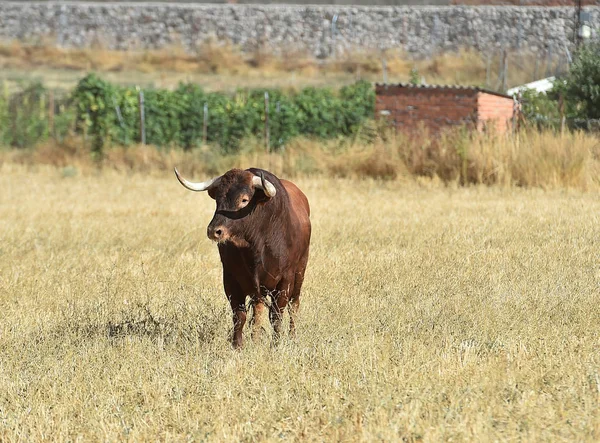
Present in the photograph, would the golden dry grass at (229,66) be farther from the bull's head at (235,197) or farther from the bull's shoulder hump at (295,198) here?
the bull's head at (235,197)

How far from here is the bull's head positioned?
8.25 meters

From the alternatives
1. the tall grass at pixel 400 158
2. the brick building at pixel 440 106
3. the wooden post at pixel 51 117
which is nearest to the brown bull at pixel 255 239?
the tall grass at pixel 400 158

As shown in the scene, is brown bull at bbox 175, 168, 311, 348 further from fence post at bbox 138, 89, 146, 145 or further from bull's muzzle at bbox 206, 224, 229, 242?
fence post at bbox 138, 89, 146, 145

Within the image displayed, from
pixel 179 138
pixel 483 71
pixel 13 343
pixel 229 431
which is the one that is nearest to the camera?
pixel 229 431

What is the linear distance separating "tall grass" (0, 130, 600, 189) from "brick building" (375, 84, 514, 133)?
1.22 meters

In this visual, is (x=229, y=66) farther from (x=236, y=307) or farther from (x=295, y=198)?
(x=236, y=307)

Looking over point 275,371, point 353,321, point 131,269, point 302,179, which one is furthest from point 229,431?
point 302,179

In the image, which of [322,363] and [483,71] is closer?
[322,363]

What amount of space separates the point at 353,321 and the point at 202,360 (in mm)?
1549

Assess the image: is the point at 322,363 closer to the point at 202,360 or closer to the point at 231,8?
the point at 202,360

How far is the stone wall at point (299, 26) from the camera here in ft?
153

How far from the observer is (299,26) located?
50156 mm

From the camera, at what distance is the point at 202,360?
26.0 ft

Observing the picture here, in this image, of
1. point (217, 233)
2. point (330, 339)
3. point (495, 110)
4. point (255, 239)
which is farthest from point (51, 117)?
point (330, 339)
